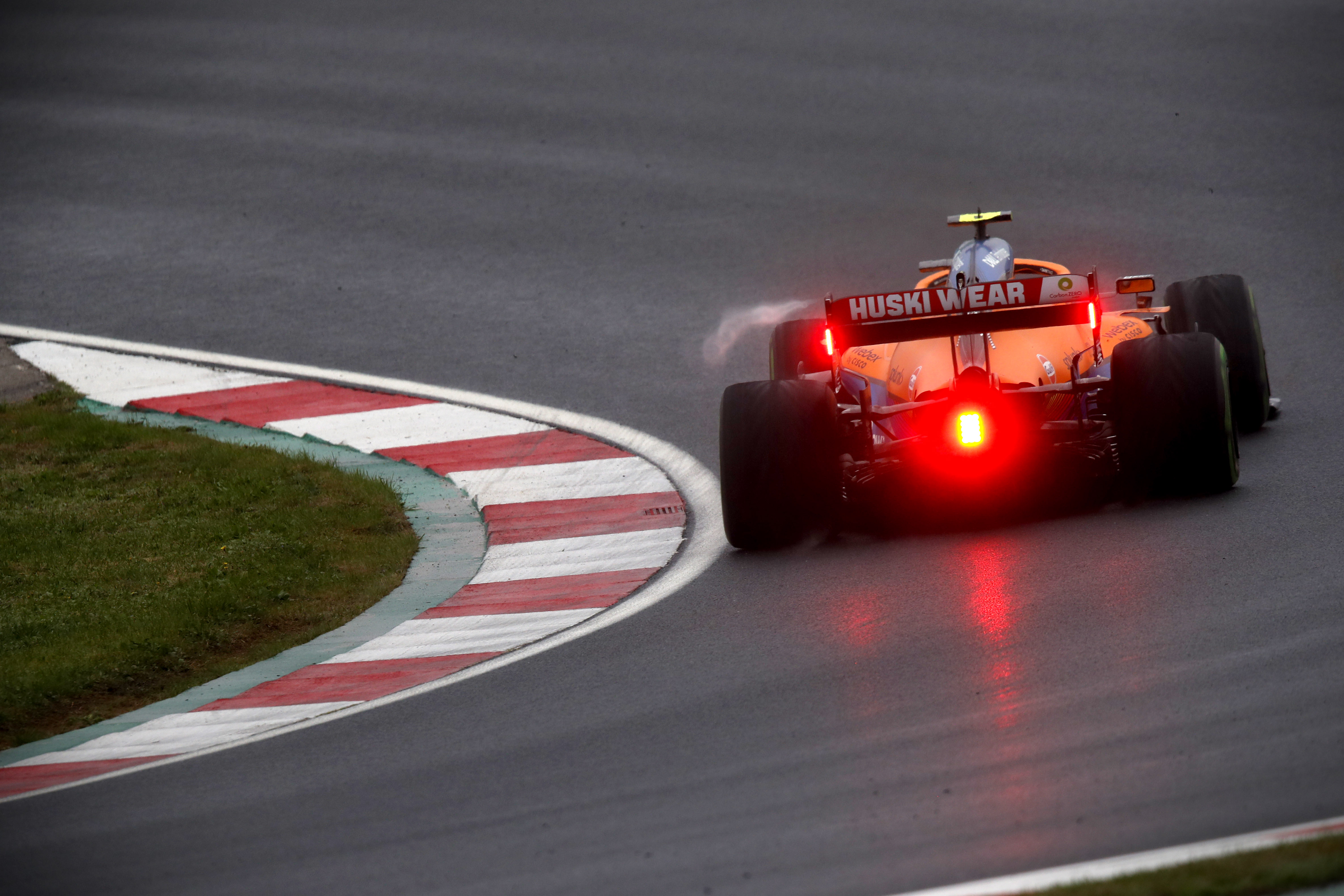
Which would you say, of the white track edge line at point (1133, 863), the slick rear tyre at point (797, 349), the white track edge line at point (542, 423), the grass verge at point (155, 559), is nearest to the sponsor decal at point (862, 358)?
the slick rear tyre at point (797, 349)

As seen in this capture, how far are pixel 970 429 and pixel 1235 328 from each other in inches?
81.2

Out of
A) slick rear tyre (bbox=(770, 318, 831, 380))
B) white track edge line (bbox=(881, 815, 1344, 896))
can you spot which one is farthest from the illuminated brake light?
white track edge line (bbox=(881, 815, 1344, 896))

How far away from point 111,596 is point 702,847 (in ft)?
12.6

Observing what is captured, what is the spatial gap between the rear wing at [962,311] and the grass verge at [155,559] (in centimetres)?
225

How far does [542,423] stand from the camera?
9641 mm

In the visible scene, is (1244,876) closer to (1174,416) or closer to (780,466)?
(1174,416)

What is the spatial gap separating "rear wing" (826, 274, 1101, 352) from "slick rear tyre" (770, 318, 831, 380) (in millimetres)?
1445

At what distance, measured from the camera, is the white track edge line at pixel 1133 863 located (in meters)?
3.87

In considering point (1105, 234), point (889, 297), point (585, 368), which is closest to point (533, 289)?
point (585, 368)

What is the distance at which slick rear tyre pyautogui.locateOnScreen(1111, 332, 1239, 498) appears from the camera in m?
6.99

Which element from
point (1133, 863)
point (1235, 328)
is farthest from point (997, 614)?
point (1235, 328)

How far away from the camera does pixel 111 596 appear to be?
24.0 ft

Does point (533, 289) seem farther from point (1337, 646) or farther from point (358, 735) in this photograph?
point (1337, 646)

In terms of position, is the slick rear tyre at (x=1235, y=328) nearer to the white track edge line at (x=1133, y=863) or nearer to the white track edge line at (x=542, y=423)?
the white track edge line at (x=542, y=423)
